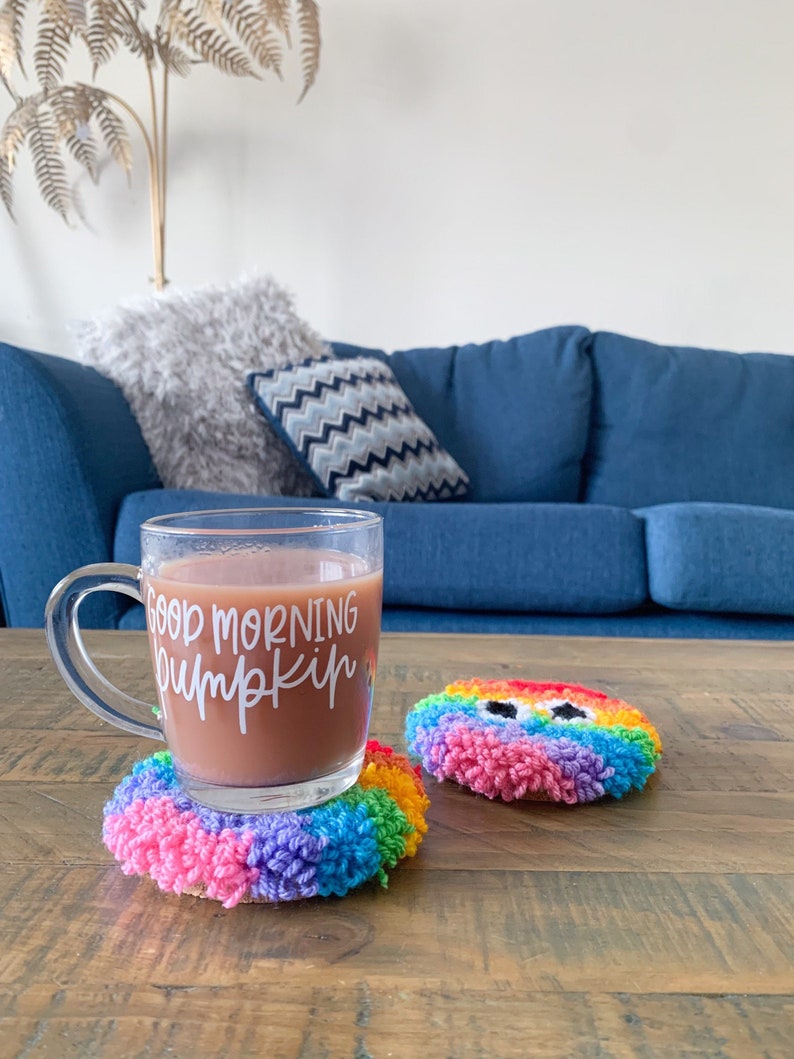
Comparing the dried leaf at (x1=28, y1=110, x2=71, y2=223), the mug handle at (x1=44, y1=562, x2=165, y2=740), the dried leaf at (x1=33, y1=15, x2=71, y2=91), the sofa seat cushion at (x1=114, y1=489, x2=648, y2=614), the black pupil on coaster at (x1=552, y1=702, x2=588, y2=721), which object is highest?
the dried leaf at (x1=33, y1=15, x2=71, y2=91)

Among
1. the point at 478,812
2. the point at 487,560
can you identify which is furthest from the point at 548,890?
the point at 487,560

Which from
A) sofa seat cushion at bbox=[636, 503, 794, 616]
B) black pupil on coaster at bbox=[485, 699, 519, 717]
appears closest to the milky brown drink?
black pupil on coaster at bbox=[485, 699, 519, 717]

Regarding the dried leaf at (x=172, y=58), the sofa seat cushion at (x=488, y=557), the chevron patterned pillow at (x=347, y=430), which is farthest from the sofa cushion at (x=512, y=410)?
the dried leaf at (x=172, y=58)

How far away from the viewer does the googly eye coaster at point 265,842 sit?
305mm

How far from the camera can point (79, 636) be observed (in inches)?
15.3

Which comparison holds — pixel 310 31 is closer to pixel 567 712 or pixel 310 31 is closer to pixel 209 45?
pixel 209 45

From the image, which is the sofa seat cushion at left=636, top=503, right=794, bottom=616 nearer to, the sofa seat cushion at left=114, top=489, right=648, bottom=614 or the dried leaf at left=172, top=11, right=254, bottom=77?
the sofa seat cushion at left=114, top=489, right=648, bottom=614

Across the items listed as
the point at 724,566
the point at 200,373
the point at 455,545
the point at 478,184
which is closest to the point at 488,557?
the point at 455,545

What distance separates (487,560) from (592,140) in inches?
68.9

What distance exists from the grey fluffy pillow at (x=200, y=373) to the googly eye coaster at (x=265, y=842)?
1.37m

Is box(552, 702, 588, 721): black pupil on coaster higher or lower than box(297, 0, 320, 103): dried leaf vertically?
lower

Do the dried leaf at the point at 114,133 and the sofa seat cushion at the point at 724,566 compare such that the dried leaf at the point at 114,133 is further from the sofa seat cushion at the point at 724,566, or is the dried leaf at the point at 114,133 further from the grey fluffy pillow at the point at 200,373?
the sofa seat cushion at the point at 724,566

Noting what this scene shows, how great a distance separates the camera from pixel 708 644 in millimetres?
789

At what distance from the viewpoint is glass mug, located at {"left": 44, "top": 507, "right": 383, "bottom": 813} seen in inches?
13.6
